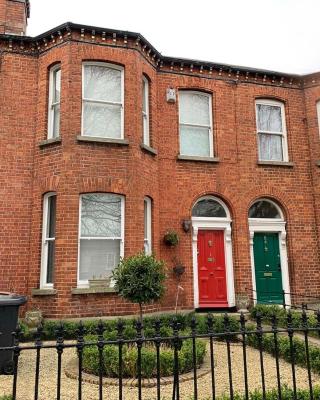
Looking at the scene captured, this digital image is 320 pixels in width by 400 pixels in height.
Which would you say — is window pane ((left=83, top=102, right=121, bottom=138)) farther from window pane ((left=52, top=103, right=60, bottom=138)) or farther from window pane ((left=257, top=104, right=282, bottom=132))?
window pane ((left=257, top=104, right=282, bottom=132))

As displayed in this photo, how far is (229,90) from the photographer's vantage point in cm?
1302

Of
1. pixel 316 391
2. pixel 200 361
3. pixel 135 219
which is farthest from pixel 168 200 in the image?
pixel 316 391

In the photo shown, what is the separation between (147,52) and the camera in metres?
11.9

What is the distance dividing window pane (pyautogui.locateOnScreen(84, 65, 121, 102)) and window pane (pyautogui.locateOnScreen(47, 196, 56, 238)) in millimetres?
3128

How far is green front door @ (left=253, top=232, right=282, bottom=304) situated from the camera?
12.1 m

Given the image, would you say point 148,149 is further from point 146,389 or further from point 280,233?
point 146,389

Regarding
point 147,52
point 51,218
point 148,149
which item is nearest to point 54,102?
point 148,149

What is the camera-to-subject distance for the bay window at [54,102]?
36.1 feet

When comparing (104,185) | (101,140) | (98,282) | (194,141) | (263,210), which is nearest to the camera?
(98,282)

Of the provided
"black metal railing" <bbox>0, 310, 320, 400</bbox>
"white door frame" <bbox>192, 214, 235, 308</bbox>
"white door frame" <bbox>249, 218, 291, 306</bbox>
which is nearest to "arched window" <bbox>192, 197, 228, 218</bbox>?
"white door frame" <bbox>192, 214, 235, 308</bbox>

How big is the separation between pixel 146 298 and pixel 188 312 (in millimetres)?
3901

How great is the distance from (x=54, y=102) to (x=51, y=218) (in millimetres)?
3427

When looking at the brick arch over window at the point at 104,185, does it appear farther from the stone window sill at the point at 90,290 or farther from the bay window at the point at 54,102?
the stone window sill at the point at 90,290

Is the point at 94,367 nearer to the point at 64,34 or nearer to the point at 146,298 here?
the point at 146,298
